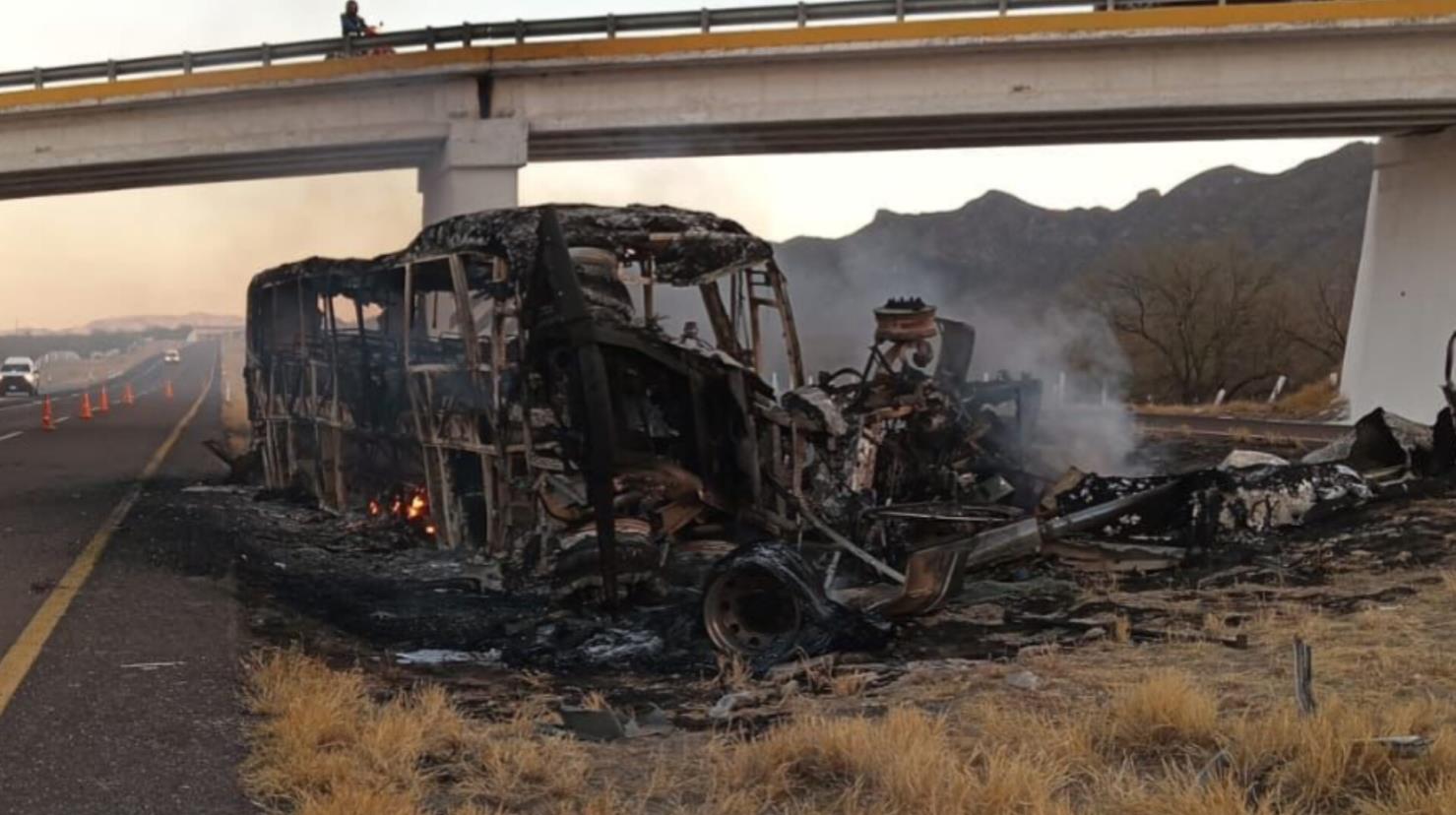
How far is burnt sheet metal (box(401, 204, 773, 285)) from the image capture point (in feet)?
27.0

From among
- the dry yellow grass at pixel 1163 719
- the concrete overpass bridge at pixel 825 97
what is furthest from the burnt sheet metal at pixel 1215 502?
the concrete overpass bridge at pixel 825 97

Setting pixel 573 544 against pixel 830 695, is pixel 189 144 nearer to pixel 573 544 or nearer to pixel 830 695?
pixel 573 544

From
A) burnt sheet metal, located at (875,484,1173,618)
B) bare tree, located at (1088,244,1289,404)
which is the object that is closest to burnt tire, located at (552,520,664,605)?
burnt sheet metal, located at (875,484,1173,618)

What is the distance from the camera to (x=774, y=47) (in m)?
18.5

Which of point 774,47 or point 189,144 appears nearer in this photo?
point 774,47

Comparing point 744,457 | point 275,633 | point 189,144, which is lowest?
point 275,633

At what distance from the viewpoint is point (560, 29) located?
18.9 meters

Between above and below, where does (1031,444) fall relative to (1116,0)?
below

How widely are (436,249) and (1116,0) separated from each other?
43.5 feet

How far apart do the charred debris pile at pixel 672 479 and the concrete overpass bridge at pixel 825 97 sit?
8491 mm

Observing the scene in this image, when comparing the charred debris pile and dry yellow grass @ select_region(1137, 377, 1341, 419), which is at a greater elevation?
the charred debris pile

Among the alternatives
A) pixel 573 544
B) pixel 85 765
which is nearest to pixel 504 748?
pixel 85 765

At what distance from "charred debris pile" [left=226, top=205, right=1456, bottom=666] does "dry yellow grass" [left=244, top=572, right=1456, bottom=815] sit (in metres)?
1.57

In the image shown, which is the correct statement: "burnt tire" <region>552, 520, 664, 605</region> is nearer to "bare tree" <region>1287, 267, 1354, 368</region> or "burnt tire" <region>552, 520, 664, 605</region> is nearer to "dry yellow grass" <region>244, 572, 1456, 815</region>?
"dry yellow grass" <region>244, 572, 1456, 815</region>
